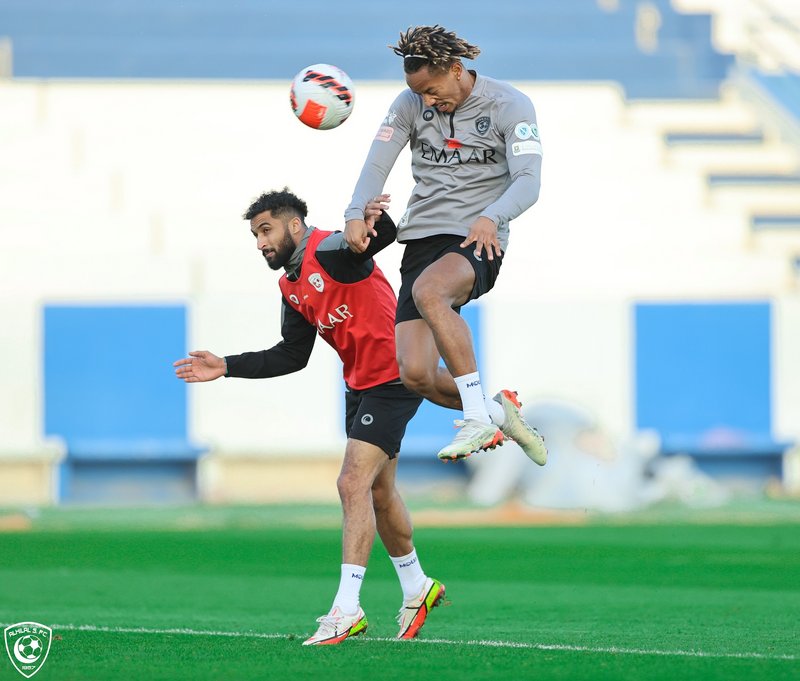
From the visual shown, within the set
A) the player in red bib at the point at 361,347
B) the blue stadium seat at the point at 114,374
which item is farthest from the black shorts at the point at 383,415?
the blue stadium seat at the point at 114,374

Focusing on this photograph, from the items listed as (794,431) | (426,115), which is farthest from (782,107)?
(426,115)

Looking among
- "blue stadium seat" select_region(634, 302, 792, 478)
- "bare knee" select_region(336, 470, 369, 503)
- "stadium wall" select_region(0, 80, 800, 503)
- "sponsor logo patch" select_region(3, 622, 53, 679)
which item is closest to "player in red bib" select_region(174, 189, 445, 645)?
"bare knee" select_region(336, 470, 369, 503)

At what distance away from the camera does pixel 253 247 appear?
21422 mm

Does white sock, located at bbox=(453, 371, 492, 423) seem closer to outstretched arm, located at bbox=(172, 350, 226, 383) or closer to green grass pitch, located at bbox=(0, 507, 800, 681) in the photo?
green grass pitch, located at bbox=(0, 507, 800, 681)

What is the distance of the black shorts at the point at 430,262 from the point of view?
6852mm

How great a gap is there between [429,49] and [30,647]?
3025mm

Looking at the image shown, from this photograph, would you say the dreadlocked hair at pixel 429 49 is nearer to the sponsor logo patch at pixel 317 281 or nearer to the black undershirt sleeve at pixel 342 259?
the black undershirt sleeve at pixel 342 259

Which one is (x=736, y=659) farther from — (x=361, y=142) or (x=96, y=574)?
(x=361, y=142)

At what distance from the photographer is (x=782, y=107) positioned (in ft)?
79.7

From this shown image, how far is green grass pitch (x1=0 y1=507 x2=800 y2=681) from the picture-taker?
5746mm

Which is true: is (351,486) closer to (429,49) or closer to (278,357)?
→ (278,357)

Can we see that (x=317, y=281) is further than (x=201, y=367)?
No

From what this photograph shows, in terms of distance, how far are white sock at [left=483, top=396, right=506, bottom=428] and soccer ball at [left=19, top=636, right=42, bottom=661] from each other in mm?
2175

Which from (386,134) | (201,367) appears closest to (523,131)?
(386,134)
